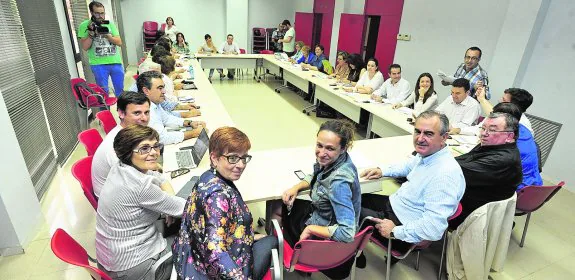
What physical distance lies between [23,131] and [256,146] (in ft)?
8.19

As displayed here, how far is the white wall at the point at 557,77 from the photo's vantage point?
3.51m

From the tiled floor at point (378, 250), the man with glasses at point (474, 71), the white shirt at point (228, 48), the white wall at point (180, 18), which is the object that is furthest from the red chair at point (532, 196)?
the white wall at point (180, 18)

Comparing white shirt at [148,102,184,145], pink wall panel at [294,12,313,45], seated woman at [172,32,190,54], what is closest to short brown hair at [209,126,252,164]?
white shirt at [148,102,184,145]

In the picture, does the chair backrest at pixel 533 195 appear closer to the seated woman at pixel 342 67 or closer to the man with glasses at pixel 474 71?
the man with glasses at pixel 474 71

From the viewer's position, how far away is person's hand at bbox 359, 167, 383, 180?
2182 millimetres

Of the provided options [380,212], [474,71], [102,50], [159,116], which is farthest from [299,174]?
[102,50]

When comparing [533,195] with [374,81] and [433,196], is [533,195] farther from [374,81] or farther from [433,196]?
[374,81]

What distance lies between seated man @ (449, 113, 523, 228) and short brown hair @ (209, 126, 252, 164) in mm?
1526

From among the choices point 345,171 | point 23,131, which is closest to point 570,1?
point 345,171

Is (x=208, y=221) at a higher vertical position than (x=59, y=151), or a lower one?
higher

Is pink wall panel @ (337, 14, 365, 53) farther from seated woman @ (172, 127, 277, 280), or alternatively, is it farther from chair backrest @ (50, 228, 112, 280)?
chair backrest @ (50, 228, 112, 280)

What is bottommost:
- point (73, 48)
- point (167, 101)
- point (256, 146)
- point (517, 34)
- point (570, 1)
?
point (256, 146)

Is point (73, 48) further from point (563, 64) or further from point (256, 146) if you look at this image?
point (563, 64)

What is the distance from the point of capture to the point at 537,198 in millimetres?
2223
